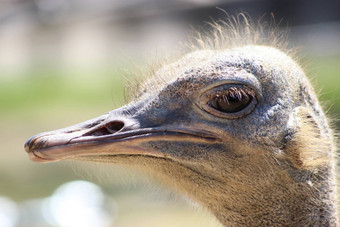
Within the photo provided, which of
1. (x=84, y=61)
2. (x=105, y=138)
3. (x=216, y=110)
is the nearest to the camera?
(x=105, y=138)

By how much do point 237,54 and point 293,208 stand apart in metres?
0.76

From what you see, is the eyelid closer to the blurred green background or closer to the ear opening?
the ear opening

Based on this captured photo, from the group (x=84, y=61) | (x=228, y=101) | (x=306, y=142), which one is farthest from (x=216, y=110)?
(x=84, y=61)

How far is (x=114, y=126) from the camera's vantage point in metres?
3.15

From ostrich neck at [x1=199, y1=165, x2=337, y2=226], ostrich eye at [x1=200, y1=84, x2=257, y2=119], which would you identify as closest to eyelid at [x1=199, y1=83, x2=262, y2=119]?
ostrich eye at [x1=200, y1=84, x2=257, y2=119]

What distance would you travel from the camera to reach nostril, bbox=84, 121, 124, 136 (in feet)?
10.1

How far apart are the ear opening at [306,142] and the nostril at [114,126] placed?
2.46 feet

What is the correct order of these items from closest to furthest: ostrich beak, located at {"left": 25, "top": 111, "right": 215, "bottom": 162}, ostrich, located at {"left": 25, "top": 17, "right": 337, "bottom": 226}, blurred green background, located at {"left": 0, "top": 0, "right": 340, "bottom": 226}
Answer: ostrich beak, located at {"left": 25, "top": 111, "right": 215, "bottom": 162}, ostrich, located at {"left": 25, "top": 17, "right": 337, "bottom": 226}, blurred green background, located at {"left": 0, "top": 0, "right": 340, "bottom": 226}

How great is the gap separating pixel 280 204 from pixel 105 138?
2.86ft

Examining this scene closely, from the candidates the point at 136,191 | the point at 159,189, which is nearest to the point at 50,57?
the point at 136,191

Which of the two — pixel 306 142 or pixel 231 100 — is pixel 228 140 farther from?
pixel 306 142

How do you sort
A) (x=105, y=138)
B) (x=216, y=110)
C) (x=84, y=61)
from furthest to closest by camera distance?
(x=84, y=61)
(x=216, y=110)
(x=105, y=138)

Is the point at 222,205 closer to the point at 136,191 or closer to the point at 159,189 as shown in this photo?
the point at 159,189

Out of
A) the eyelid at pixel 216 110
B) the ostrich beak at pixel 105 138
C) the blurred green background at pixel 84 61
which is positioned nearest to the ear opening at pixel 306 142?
the eyelid at pixel 216 110
